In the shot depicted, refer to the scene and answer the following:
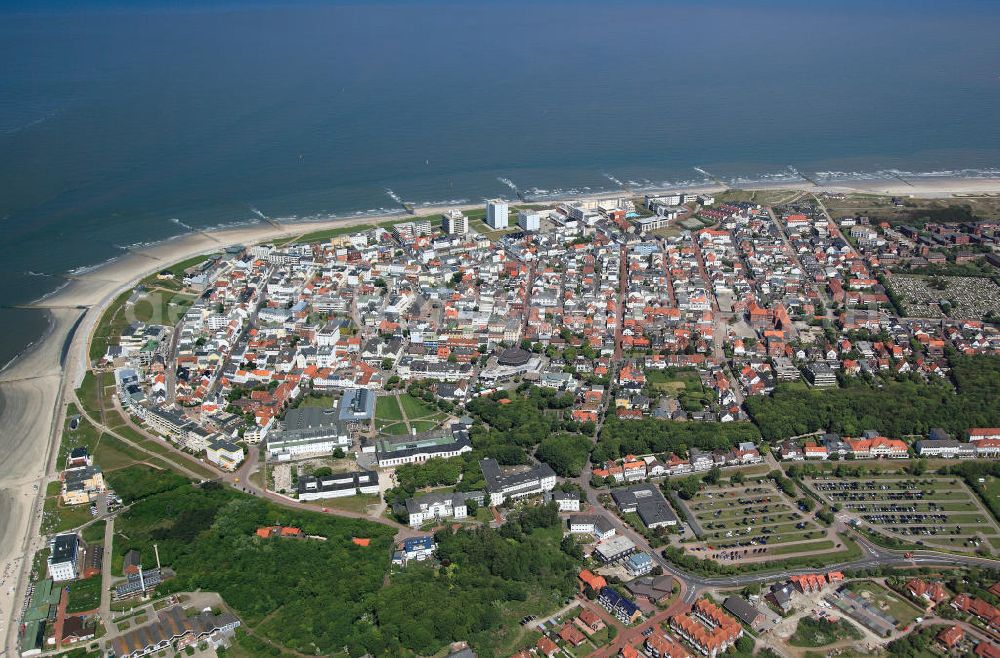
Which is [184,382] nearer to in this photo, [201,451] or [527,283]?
[201,451]


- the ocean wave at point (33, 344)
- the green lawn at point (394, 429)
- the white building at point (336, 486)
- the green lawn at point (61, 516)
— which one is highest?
the ocean wave at point (33, 344)

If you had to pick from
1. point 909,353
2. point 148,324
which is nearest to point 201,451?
point 148,324

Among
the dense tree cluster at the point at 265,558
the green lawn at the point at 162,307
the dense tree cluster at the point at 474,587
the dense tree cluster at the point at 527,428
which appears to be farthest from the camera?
the green lawn at the point at 162,307

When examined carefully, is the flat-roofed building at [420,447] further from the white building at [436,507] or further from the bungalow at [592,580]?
the bungalow at [592,580]

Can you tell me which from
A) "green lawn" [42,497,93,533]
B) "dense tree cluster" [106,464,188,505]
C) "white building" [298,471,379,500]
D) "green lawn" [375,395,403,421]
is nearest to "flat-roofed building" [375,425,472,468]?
"white building" [298,471,379,500]

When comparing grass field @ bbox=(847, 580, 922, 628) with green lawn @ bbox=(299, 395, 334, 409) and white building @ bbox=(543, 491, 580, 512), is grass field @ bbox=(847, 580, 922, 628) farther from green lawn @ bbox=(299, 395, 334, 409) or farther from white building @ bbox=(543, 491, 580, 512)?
green lawn @ bbox=(299, 395, 334, 409)

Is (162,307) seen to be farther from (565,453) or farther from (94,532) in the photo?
(565,453)

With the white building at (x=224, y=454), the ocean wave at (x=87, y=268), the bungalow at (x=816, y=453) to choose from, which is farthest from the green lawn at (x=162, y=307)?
the bungalow at (x=816, y=453)
